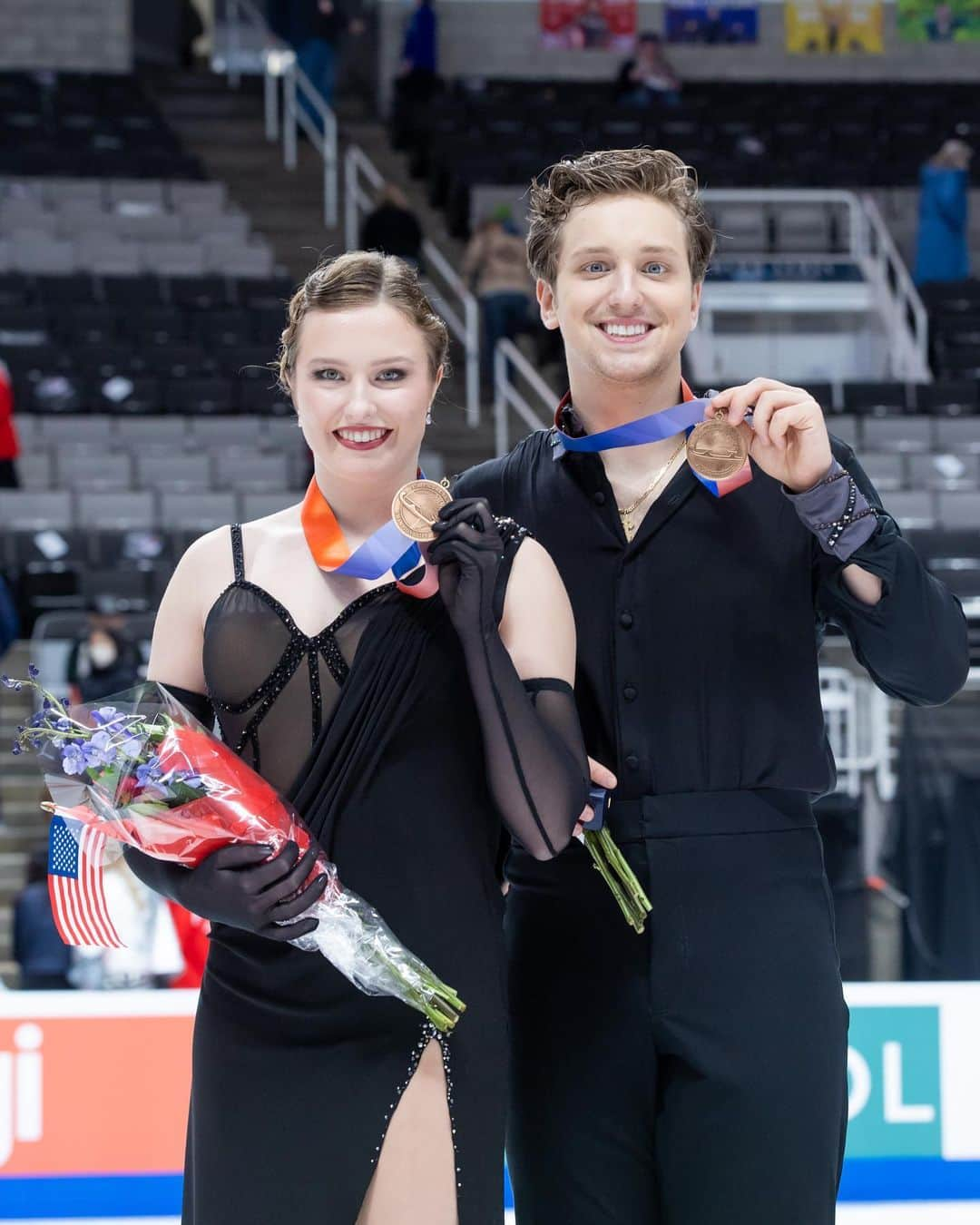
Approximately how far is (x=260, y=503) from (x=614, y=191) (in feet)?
24.6

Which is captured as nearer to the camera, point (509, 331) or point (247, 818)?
point (247, 818)

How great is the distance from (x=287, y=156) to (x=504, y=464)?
47.4ft

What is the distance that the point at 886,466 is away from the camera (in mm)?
10789

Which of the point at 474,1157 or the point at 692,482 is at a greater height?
the point at 692,482

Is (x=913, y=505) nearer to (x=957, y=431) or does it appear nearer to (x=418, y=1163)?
(x=957, y=431)

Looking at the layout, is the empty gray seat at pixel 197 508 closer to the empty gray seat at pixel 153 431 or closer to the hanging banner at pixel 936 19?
the empty gray seat at pixel 153 431

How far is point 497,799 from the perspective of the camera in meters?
2.25

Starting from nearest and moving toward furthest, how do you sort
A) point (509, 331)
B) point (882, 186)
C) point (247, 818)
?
point (247, 818), point (509, 331), point (882, 186)

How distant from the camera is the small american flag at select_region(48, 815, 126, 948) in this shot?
2.36 metres

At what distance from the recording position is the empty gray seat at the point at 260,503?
9.85m

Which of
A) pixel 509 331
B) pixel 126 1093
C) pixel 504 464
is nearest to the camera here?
pixel 504 464

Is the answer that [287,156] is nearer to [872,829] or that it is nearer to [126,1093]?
[872,829]

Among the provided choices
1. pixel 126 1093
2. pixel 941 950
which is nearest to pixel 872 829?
pixel 941 950

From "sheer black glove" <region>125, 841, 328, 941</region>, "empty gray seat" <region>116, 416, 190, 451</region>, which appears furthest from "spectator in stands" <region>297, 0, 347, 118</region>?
"sheer black glove" <region>125, 841, 328, 941</region>
